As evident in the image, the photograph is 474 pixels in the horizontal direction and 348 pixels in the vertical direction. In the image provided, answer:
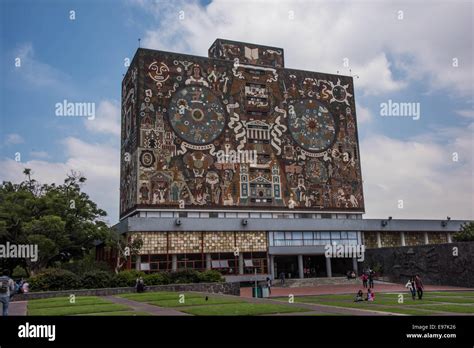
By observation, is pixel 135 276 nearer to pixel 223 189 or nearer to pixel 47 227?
pixel 47 227

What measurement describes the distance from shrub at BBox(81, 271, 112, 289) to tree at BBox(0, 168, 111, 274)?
8.21 m

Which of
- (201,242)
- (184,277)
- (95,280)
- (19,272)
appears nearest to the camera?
(95,280)

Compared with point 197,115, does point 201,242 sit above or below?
below

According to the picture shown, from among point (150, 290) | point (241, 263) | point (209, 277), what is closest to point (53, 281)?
point (150, 290)

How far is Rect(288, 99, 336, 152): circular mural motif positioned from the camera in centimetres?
6322

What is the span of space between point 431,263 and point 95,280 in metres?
30.9

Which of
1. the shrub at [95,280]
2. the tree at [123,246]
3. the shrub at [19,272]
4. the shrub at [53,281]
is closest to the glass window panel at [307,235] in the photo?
the tree at [123,246]

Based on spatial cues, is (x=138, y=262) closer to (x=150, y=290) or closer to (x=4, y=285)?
(x=150, y=290)

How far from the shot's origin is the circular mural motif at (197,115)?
57156 millimetres

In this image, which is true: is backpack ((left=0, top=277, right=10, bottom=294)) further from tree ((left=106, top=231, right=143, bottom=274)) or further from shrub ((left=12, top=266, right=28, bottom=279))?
shrub ((left=12, top=266, right=28, bottom=279))

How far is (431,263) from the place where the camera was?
147 ft

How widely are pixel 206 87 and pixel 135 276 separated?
99.5 ft

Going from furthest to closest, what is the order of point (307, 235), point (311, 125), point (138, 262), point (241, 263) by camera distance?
1. point (311, 125)
2. point (307, 235)
3. point (241, 263)
4. point (138, 262)

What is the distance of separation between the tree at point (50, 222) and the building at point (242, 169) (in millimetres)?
4696
